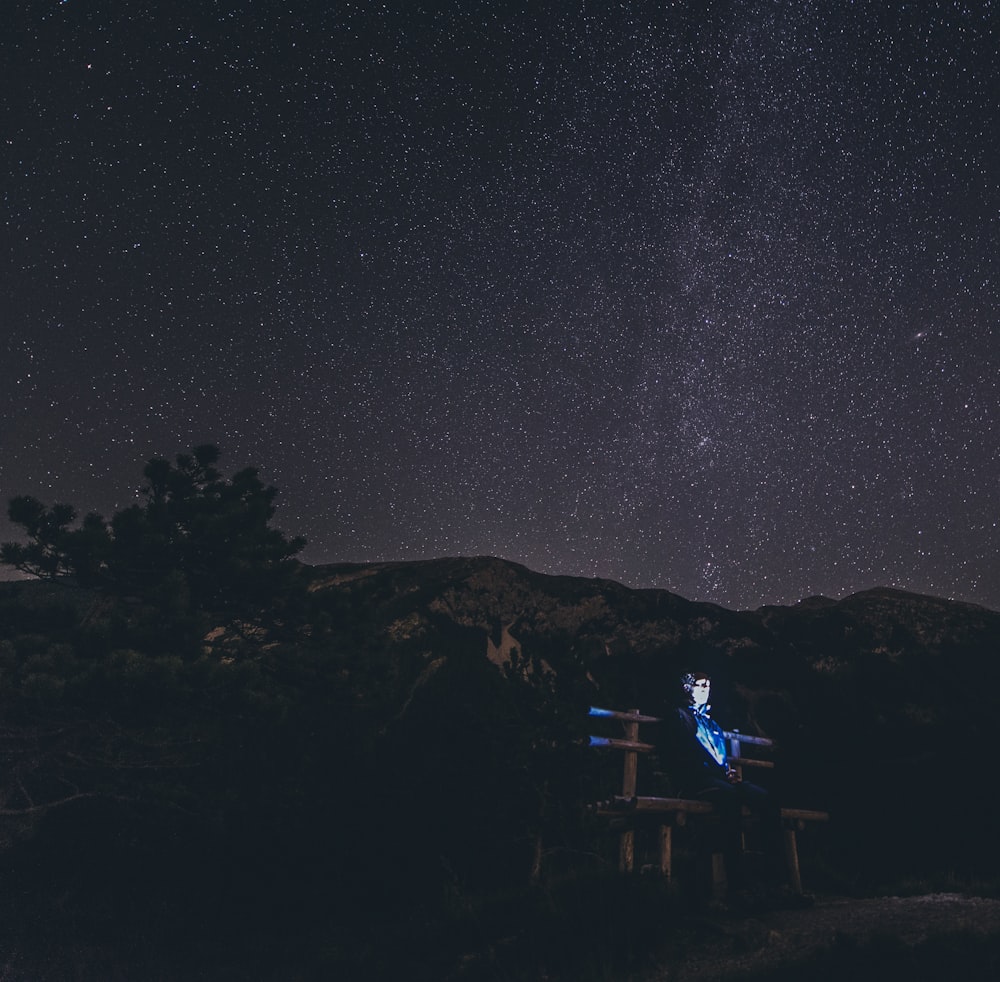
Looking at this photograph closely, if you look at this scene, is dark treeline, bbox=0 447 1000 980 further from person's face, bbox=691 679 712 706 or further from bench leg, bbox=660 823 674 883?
person's face, bbox=691 679 712 706

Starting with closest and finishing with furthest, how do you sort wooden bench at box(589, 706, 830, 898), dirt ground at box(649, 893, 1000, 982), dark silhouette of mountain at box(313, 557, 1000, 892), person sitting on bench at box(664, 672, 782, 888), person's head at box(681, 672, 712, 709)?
dirt ground at box(649, 893, 1000, 982) → wooden bench at box(589, 706, 830, 898) → person sitting on bench at box(664, 672, 782, 888) → person's head at box(681, 672, 712, 709) → dark silhouette of mountain at box(313, 557, 1000, 892)

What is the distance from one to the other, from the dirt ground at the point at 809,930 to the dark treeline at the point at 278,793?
1.87ft

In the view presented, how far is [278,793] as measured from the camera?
1052 centimetres

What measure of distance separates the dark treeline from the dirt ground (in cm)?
57

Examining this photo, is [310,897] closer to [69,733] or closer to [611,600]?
[69,733]

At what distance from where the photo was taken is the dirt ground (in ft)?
20.9

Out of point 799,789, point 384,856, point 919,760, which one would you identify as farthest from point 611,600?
point 384,856

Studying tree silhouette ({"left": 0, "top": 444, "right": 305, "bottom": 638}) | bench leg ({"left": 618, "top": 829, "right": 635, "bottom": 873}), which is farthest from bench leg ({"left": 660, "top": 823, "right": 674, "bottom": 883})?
tree silhouette ({"left": 0, "top": 444, "right": 305, "bottom": 638})

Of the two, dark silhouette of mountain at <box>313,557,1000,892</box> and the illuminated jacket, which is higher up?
dark silhouette of mountain at <box>313,557,1000,892</box>

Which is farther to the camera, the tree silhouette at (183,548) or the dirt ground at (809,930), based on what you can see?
the tree silhouette at (183,548)

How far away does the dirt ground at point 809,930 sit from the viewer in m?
6.36

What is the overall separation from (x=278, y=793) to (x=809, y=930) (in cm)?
712

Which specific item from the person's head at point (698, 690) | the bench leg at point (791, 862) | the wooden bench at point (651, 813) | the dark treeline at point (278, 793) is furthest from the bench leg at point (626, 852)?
the bench leg at point (791, 862)

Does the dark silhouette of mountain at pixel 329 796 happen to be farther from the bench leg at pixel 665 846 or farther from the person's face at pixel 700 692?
the person's face at pixel 700 692
